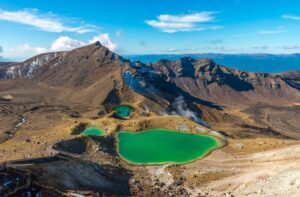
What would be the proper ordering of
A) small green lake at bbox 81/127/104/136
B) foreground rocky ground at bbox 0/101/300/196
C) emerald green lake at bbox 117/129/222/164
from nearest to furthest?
foreground rocky ground at bbox 0/101/300/196 → emerald green lake at bbox 117/129/222/164 → small green lake at bbox 81/127/104/136

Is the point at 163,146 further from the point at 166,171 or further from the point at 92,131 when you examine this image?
the point at 92,131

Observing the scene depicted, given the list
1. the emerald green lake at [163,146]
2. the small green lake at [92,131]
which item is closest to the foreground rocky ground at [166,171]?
the emerald green lake at [163,146]

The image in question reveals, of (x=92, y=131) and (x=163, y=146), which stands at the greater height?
(x=163, y=146)

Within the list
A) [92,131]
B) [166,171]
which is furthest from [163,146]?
[92,131]

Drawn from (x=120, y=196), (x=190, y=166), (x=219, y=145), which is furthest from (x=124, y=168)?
(x=219, y=145)

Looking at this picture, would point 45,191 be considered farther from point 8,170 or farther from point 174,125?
point 174,125

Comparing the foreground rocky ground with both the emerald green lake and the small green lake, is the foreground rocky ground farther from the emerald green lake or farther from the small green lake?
the small green lake

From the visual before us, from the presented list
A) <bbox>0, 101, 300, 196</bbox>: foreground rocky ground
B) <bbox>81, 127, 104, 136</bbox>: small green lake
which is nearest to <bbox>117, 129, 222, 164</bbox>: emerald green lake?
<bbox>0, 101, 300, 196</bbox>: foreground rocky ground

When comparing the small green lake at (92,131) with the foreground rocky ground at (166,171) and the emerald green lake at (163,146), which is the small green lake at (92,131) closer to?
the emerald green lake at (163,146)
